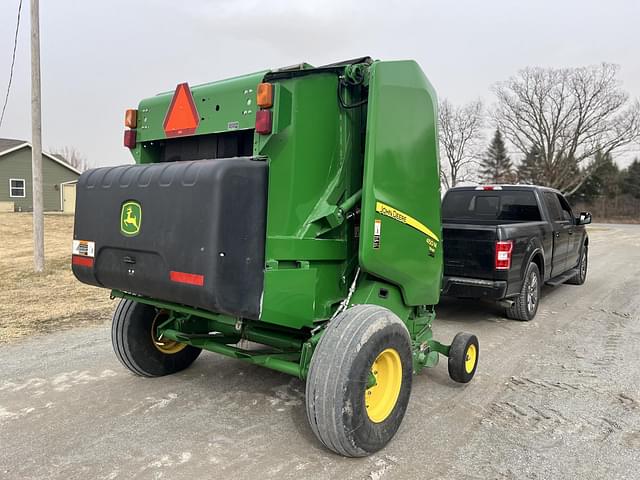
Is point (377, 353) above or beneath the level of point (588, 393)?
above

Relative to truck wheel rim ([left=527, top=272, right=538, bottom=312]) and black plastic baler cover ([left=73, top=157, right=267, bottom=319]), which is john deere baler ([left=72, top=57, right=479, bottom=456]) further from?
truck wheel rim ([left=527, top=272, right=538, bottom=312])

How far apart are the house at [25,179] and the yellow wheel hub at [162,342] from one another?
2698cm

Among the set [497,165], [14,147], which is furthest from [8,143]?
[497,165]

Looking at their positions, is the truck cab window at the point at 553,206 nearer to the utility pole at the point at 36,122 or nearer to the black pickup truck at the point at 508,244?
the black pickup truck at the point at 508,244

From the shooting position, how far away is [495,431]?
342 centimetres

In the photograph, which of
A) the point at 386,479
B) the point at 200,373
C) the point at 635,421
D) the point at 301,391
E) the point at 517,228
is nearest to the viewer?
the point at 386,479

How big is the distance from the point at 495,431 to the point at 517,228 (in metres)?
3.61

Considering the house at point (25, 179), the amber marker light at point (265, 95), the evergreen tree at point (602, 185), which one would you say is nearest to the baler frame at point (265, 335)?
the amber marker light at point (265, 95)

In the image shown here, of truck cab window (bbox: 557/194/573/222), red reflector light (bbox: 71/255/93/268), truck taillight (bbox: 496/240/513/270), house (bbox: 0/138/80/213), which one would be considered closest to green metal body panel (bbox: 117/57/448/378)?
red reflector light (bbox: 71/255/93/268)

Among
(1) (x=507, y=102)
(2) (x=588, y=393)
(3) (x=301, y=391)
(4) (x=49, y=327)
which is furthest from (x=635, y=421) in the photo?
(1) (x=507, y=102)

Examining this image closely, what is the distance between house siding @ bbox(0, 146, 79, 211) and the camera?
28.6m

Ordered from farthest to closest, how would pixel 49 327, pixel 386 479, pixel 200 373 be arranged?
pixel 49 327, pixel 200 373, pixel 386 479

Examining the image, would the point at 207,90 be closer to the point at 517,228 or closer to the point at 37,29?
the point at 517,228

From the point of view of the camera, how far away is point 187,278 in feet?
9.20
